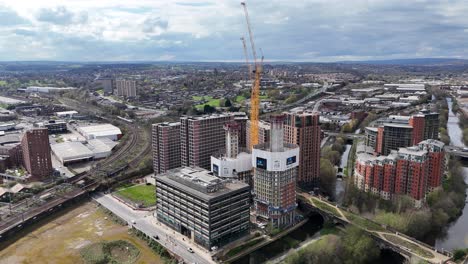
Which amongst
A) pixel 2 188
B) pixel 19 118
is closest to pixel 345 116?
pixel 2 188

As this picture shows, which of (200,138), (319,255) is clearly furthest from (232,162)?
(319,255)

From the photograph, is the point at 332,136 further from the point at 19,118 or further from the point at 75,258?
the point at 19,118

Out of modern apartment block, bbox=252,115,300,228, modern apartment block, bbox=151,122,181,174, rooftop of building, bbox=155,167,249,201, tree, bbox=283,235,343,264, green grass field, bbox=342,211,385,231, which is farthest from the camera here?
modern apartment block, bbox=151,122,181,174

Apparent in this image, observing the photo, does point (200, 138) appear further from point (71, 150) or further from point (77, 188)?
point (71, 150)

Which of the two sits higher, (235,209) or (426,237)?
(235,209)

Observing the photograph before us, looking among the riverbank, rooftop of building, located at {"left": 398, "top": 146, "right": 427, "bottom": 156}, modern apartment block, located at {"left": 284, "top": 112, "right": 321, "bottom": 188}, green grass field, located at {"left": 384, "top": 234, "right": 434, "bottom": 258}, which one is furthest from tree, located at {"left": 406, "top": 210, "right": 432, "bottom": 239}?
the riverbank

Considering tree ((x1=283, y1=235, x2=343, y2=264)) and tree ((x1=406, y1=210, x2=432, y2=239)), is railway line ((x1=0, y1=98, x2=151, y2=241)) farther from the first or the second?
tree ((x1=406, y1=210, x2=432, y2=239))
